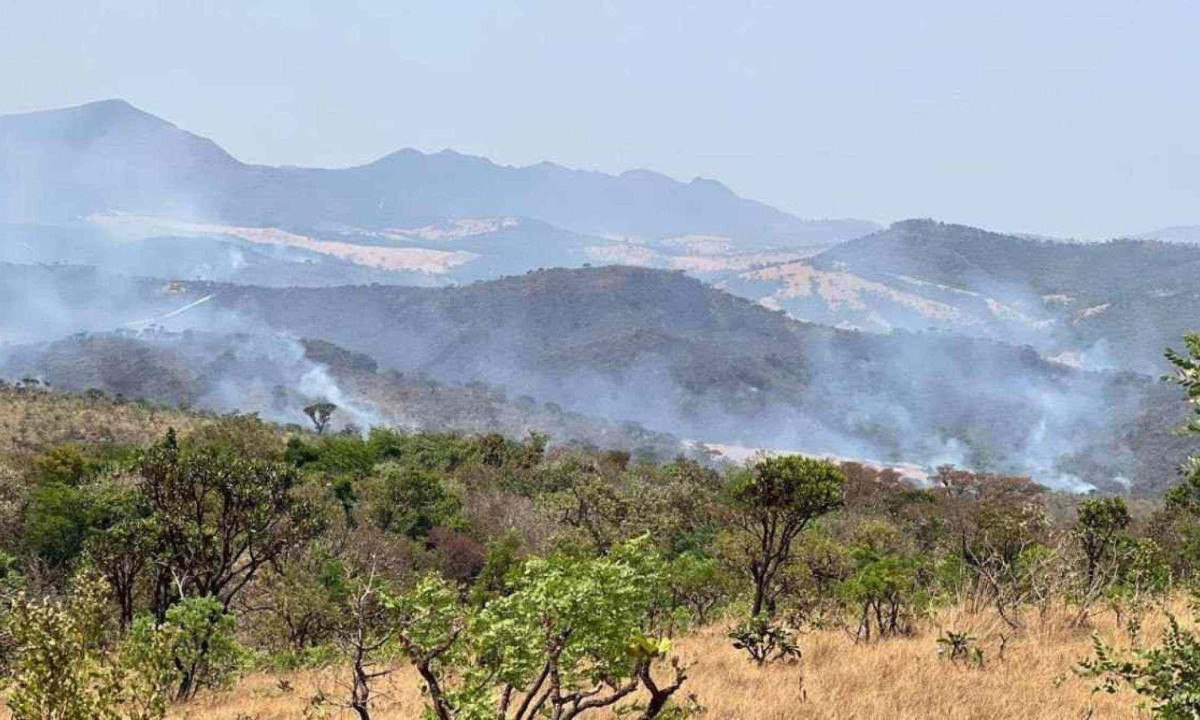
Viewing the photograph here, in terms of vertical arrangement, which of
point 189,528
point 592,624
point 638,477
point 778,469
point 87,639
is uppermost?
point 592,624

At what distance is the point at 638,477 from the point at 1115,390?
138 metres

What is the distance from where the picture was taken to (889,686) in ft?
31.2

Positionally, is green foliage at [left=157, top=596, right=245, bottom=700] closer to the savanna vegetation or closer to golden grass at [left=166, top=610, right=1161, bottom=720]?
the savanna vegetation

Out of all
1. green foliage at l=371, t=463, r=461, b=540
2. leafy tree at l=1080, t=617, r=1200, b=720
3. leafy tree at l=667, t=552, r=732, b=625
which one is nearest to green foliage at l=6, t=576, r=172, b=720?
leafy tree at l=1080, t=617, r=1200, b=720

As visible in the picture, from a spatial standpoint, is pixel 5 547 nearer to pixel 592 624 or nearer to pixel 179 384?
pixel 592 624

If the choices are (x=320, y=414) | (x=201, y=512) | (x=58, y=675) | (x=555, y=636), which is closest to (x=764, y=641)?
(x=555, y=636)

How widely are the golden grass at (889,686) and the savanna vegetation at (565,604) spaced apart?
55mm

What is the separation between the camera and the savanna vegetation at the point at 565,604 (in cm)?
585

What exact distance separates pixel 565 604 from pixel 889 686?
5.32m

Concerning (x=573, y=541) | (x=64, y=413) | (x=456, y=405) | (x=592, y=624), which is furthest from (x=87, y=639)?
(x=456, y=405)

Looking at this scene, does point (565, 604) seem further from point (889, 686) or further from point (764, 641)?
point (764, 641)

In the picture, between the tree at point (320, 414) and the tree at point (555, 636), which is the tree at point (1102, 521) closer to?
the tree at point (555, 636)

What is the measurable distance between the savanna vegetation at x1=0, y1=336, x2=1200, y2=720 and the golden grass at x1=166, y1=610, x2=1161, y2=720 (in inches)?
2.2

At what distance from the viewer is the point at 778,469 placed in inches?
685
